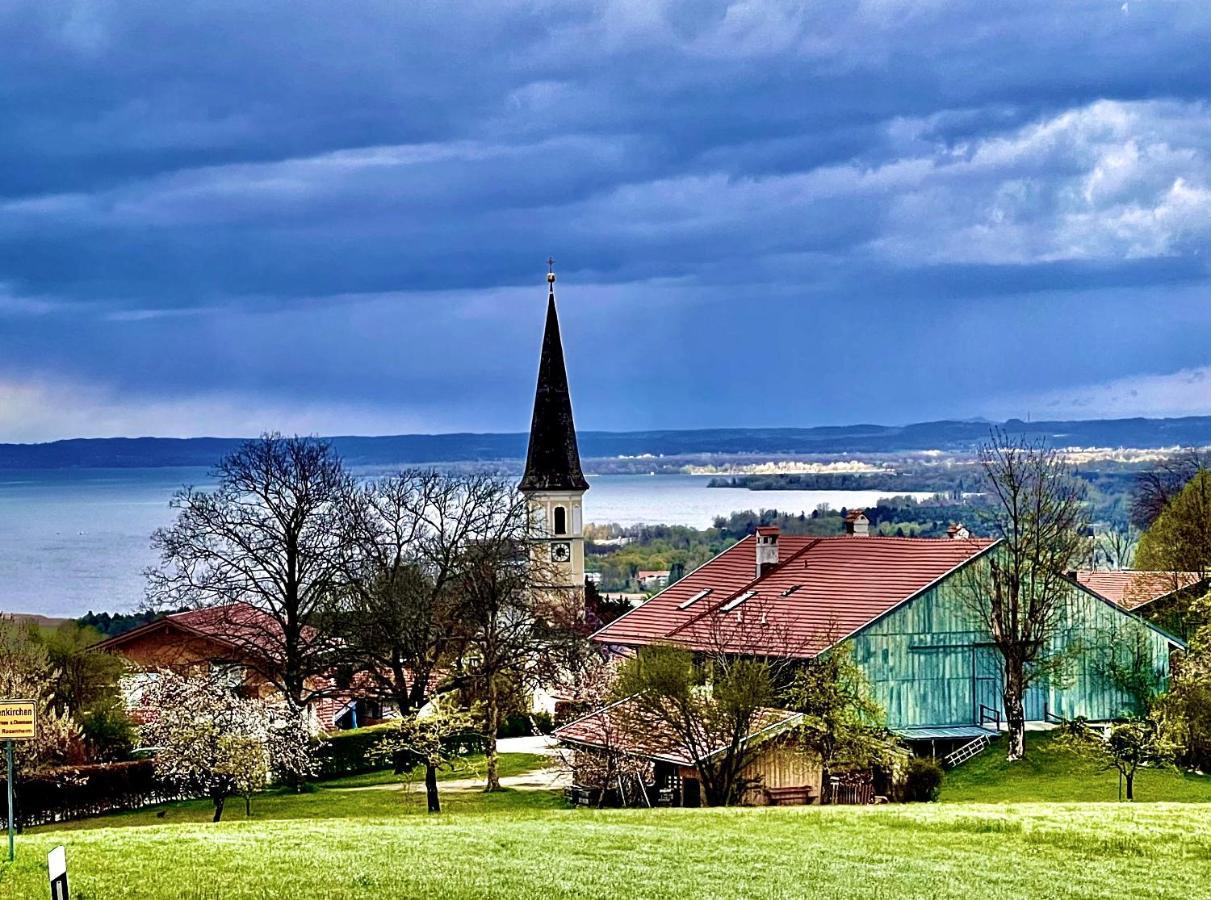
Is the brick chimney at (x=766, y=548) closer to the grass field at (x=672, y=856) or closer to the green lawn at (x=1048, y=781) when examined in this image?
the green lawn at (x=1048, y=781)

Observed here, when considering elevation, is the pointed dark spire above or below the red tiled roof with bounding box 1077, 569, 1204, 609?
above

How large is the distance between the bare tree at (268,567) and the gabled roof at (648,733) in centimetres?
1184

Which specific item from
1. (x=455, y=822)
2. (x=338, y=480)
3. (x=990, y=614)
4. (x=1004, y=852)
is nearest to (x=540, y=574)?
(x=338, y=480)

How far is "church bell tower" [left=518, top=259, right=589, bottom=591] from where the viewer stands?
70.0 metres

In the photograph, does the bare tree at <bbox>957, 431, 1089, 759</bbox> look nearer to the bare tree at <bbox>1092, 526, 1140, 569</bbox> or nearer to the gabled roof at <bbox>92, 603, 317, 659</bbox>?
the gabled roof at <bbox>92, 603, 317, 659</bbox>

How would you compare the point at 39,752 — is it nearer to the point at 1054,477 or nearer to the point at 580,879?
the point at 580,879

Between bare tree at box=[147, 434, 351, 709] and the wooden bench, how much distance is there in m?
15.5

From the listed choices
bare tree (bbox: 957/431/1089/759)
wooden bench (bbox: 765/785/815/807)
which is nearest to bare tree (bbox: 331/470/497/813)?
wooden bench (bbox: 765/785/815/807)

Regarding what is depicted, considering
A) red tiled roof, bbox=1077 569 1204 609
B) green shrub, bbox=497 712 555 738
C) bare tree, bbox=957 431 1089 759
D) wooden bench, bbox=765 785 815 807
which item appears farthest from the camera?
red tiled roof, bbox=1077 569 1204 609

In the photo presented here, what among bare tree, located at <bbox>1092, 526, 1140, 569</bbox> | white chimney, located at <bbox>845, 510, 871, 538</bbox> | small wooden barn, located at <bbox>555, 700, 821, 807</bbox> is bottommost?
small wooden barn, located at <bbox>555, 700, 821, 807</bbox>

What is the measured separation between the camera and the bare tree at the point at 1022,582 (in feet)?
149

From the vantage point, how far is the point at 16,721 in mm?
17938

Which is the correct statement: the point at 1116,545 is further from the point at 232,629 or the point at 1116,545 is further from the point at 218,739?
the point at 218,739

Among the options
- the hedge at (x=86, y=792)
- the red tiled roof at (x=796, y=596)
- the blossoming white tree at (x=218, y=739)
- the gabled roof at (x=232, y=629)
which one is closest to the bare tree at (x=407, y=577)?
the gabled roof at (x=232, y=629)
